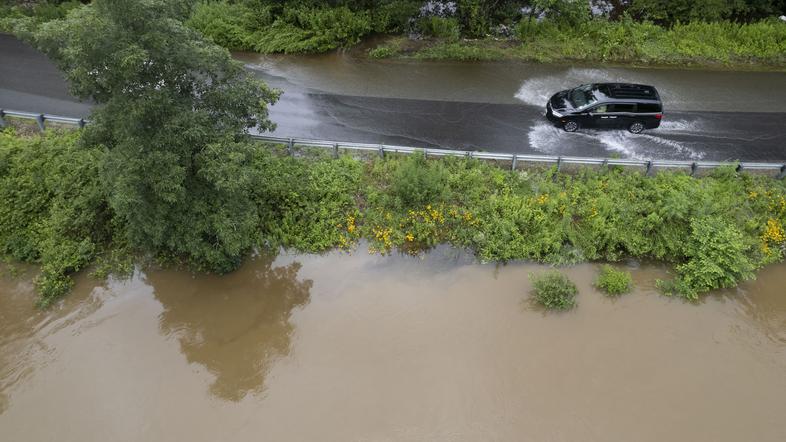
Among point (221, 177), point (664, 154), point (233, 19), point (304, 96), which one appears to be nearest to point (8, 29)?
point (233, 19)

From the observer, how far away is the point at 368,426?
40.1ft

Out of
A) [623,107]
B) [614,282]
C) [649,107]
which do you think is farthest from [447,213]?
[649,107]

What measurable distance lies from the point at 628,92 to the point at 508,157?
530cm

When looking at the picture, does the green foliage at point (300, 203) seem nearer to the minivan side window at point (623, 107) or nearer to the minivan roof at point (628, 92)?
the minivan side window at point (623, 107)

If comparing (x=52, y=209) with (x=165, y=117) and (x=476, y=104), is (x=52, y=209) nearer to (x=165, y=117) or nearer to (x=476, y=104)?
(x=165, y=117)

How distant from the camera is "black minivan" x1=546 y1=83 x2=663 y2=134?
17.9 metres

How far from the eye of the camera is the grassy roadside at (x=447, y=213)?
15352 mm

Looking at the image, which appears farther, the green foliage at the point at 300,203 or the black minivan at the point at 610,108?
the black minivan at the point at 610,108

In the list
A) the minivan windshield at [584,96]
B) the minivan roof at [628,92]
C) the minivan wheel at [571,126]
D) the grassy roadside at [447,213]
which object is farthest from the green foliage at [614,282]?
the minivan roof at [628,92]

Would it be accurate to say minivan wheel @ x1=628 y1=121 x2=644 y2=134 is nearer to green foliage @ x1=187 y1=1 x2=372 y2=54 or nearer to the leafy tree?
green foliage @ x1=187 y1=1 x2=372 y2=54

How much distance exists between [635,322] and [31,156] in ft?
62.1

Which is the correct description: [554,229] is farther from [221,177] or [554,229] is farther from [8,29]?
[8,29]

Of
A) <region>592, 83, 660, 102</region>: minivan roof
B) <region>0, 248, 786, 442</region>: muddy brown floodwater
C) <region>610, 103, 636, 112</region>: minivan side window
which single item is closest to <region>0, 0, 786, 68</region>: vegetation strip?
<region>592, 83, 660, 102</region>: minivan roof

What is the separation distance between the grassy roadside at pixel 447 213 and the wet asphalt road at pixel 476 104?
185 cm
